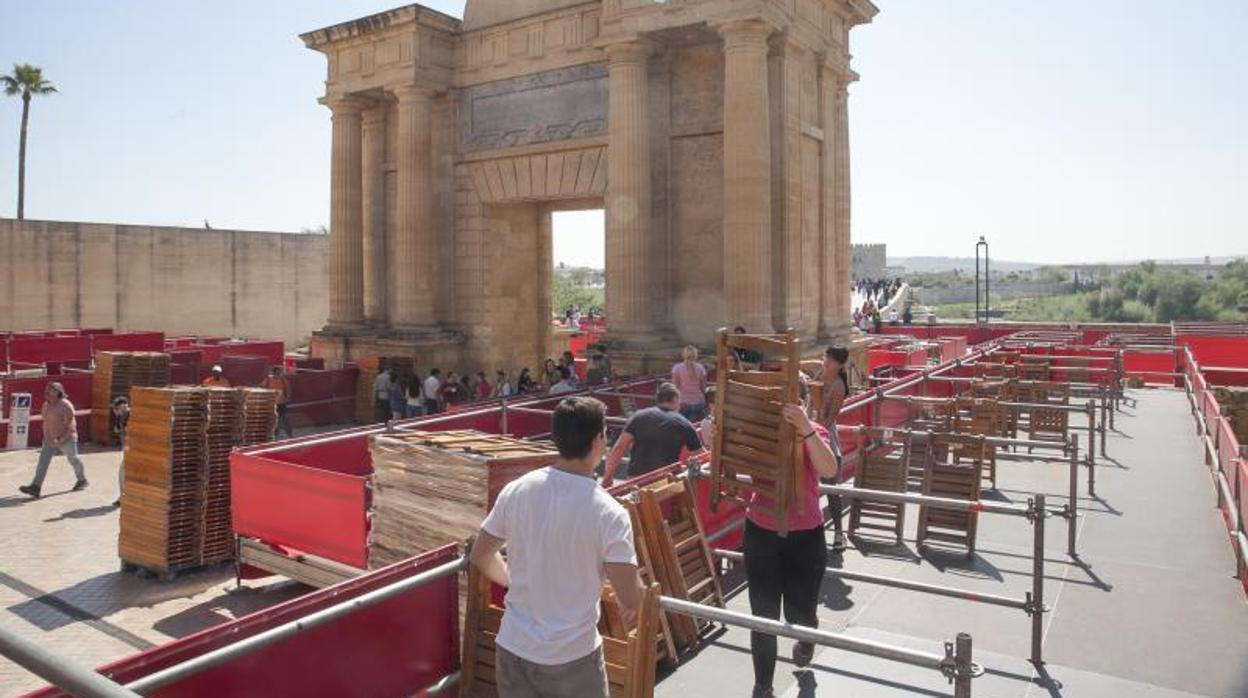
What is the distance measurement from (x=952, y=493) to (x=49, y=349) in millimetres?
28613

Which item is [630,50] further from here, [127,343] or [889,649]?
[127,343]

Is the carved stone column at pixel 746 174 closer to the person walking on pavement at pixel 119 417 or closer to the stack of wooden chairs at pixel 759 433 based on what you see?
the person walking on pavement at pixel 119 417

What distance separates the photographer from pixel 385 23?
2303 cm

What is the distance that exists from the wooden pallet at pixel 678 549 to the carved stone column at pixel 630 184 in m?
12.6

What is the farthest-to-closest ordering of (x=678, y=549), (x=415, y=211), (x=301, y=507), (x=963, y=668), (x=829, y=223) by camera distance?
(x=415, y=211)
(x=829, y=223)
(x=301, y=507)
(x=678, y=549)
(x=963, y=668)

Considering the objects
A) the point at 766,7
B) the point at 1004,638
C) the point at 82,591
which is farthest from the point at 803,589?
the point at 766,7

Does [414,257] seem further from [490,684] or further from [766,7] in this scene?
[490,684]

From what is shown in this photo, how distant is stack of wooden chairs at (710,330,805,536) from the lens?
512cm

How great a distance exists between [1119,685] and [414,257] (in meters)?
20.3

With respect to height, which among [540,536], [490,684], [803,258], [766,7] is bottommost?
[490,684]

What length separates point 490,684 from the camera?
4922 millimetres

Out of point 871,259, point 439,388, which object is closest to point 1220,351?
point 439,388

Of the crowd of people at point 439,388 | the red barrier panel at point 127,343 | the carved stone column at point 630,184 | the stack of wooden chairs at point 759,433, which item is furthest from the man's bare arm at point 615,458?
the red barrier panel at point 127,343

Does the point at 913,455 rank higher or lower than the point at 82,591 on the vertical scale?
higher
